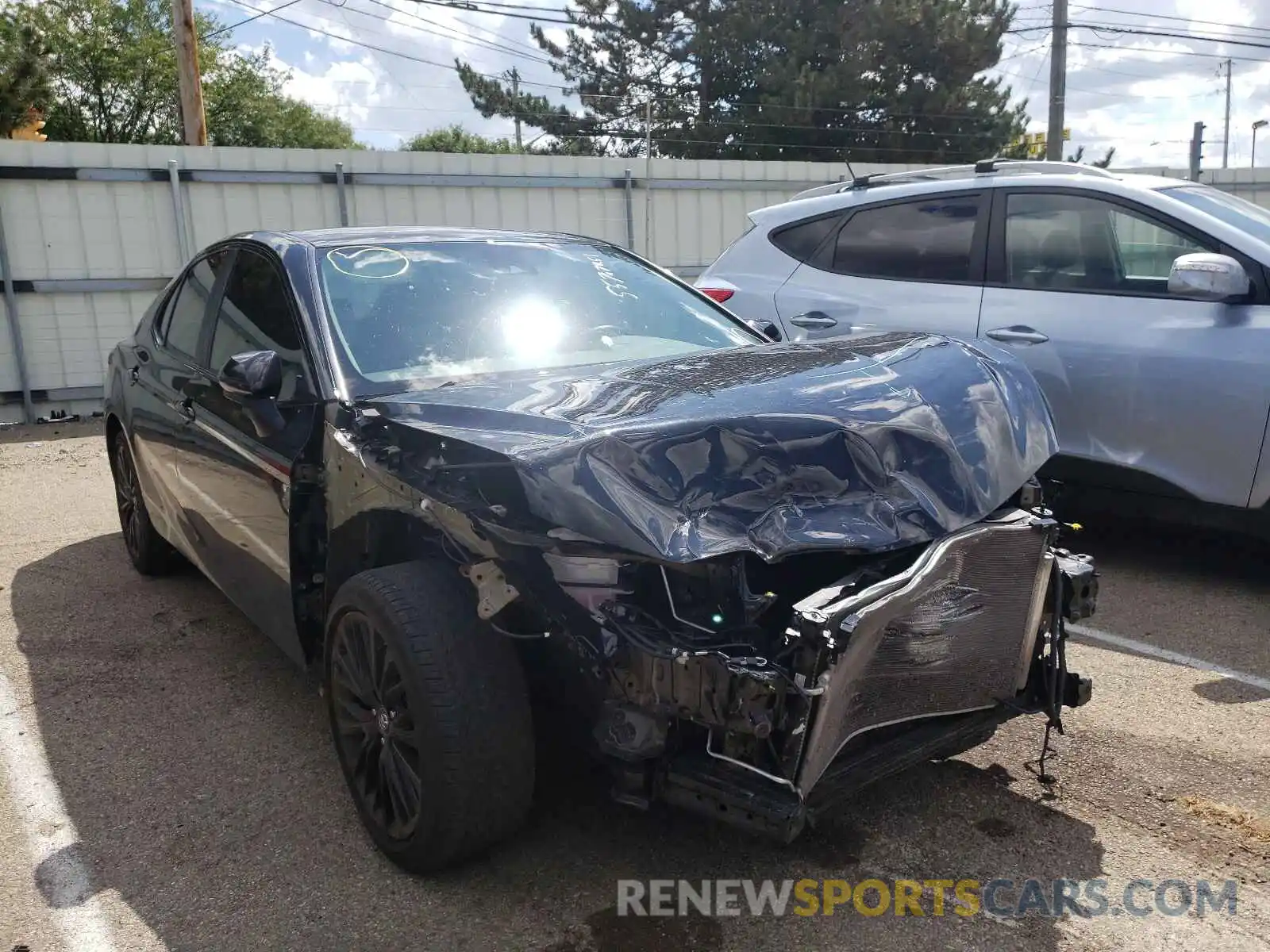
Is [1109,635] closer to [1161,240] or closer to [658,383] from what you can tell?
[1161,240]

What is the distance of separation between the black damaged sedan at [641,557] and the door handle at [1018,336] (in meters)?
1.87

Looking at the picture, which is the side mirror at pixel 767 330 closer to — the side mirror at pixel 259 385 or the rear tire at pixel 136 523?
the side mirror at pixel 259 385

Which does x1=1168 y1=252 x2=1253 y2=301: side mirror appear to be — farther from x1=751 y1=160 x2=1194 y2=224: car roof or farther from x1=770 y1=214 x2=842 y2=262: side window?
x1=770 y1=214 x2=842 y2=262: side window

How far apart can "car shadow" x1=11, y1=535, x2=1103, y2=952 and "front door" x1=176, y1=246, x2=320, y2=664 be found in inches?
18.1

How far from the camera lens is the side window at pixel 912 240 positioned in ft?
17.6

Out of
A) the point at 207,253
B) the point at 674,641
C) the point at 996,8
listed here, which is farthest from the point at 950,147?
the point at 674,641

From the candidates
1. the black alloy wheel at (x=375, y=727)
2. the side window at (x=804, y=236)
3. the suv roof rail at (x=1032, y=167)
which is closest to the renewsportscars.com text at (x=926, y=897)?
the black alloy wheel at (x=375, y=727)

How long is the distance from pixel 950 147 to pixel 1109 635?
89.3 ft

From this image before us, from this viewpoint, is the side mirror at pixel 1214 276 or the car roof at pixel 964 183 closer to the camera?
the side mirror at pixel 1214 276

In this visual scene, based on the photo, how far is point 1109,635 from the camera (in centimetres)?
420

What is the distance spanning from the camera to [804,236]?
5.97 metres

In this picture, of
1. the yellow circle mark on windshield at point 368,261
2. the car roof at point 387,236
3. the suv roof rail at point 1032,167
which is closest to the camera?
the yellow circle mark on windshield at point 368,261

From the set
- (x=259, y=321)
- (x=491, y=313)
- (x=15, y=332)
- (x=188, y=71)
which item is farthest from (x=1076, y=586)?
(x=188, y=71)

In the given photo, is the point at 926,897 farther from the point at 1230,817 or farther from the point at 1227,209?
the point at 1227,209
